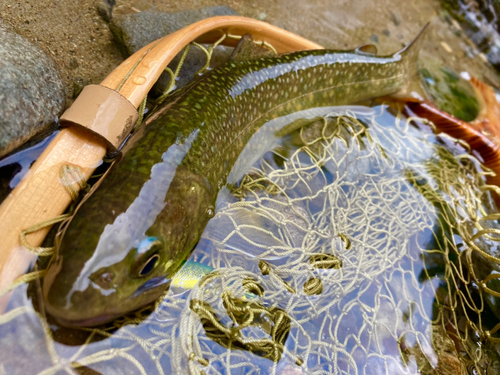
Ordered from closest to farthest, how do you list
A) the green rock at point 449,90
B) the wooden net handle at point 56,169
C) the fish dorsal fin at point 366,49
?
the wooden net handle at point 56,169 → the fish dorsal fin at point 366,49 → the green rock at point 449,90

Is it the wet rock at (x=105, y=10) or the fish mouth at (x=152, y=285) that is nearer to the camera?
the fish mouth at (x=152, y=285)

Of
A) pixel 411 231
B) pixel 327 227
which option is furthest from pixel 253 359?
pixel 411 231

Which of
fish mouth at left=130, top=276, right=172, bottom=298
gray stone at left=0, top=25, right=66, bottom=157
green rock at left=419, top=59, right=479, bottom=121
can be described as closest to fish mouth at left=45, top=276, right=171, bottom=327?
fish mouth at left=130, top=276, right=172, bottom=298

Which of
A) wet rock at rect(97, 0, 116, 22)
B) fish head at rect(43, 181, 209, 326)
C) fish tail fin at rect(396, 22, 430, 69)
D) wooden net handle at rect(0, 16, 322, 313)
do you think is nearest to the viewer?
fish head at rect(43, 181, 209, 326)

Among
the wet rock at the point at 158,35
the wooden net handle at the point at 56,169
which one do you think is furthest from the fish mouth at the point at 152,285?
the wet rock at the point at 158,35

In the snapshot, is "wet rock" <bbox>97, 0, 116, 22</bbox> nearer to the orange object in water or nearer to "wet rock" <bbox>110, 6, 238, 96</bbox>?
"wet rock" <bbox>110, 6, 238, 96</bbox>

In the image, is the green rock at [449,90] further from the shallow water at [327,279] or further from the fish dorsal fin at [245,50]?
the fish dorsal fin at [245,50]

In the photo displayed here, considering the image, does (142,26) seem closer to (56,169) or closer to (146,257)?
(56,169)
